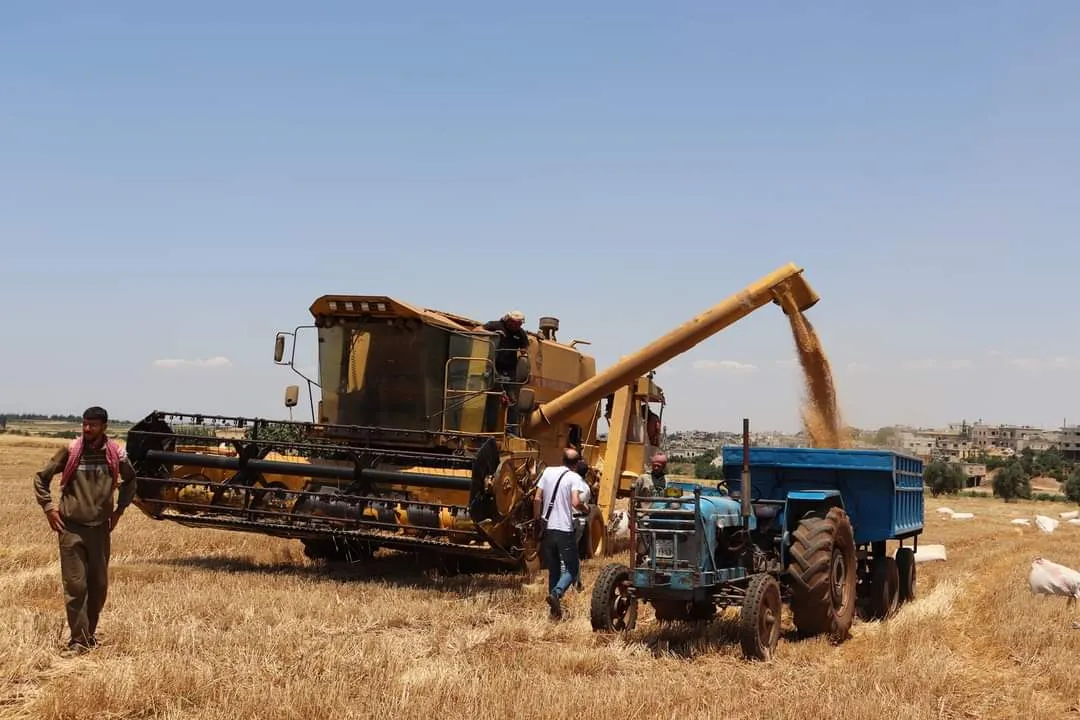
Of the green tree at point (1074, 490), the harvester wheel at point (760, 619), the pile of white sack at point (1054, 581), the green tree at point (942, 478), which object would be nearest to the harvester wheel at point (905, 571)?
the pile of white sack at point (1054, 581)

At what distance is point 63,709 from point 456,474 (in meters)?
5.87

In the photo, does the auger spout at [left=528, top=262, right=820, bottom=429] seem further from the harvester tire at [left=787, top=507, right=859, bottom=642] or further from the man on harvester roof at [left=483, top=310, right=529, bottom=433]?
the harvester tire at [left=787, top=507, right=859, bottom=642]

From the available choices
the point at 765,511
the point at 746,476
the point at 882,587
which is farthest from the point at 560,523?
the point at 882,587

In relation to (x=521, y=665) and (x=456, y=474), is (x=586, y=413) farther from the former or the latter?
(x=521, y=665)

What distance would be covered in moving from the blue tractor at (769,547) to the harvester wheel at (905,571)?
0.47 metres

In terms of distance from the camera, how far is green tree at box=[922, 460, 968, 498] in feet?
156

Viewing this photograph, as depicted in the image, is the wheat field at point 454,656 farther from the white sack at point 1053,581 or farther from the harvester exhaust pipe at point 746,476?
the harvester exhaust pipe at point 746,476

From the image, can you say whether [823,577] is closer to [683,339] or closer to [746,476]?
[746,476]

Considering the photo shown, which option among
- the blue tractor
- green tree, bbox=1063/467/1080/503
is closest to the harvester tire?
the blue tractor

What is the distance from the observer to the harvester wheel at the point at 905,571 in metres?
11.4

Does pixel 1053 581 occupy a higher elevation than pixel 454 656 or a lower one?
higher

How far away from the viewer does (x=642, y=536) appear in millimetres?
8414

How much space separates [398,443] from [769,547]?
4.76m

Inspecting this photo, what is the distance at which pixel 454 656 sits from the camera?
24.3ft
